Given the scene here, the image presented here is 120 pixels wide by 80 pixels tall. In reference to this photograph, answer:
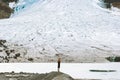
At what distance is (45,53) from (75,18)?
30.9 feet

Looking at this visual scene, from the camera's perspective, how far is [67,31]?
44.3 m

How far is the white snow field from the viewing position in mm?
39594

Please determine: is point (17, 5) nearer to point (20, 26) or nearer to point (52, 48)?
point (20, 26)

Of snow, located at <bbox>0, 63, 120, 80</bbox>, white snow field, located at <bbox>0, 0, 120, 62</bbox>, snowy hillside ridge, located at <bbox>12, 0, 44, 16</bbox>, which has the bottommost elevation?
snow, located at <bbox>0, 63, 120, 80</bbox>

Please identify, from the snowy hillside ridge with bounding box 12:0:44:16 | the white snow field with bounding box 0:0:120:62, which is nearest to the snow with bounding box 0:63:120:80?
the white snow field with bounding box 0:0:120:62

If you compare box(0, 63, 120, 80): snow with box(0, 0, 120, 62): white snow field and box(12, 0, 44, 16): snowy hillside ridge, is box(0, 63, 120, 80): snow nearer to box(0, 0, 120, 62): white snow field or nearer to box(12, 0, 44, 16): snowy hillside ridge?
box(0, 0, 120, 62): white snow field

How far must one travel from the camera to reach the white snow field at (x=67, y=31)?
3959cm

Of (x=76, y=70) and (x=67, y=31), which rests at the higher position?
(x=67, y=31)

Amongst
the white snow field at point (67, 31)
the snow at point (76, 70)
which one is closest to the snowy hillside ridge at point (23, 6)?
the white snow field at point (67, 31)

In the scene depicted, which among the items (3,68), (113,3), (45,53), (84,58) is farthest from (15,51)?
(113,3)

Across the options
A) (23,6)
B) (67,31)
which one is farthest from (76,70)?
(23,6)

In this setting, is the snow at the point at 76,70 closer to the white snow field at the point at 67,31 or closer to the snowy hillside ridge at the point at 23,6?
the white snow field at the point at 67,31

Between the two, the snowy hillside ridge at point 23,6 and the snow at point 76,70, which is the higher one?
the snowy hillside ridge at point 23,6

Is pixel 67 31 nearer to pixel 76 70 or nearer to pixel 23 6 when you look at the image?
pixel 23 6
